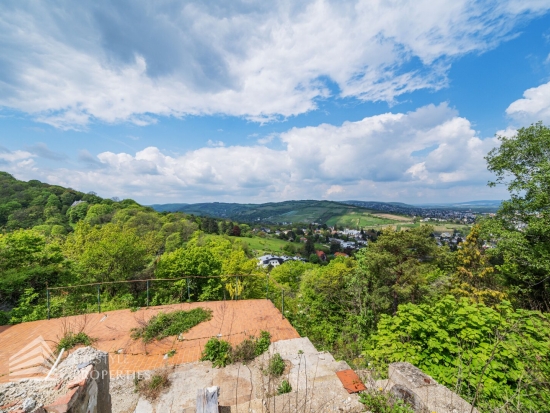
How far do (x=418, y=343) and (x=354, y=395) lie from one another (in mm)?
1905

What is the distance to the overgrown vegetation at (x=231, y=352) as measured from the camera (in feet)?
17.5

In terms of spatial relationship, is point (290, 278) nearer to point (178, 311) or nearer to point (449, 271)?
point (449, 271)

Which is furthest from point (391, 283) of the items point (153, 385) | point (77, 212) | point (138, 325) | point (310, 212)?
point (310, 212)

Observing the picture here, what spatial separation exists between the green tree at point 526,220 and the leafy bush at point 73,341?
1582 centimetres

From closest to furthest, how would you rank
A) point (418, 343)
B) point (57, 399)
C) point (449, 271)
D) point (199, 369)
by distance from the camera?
1. point (57, 399)
2. point (418, 343)
3. point (199, 369)
4. point (449, 271)

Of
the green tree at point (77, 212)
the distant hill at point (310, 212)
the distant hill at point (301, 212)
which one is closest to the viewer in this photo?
the green tree at point (77, 212)

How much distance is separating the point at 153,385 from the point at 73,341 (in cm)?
394

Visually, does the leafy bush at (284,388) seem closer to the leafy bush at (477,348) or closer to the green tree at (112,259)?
the leafy bush at (477,348)

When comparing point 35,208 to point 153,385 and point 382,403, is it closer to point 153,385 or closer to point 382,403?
point 153,385

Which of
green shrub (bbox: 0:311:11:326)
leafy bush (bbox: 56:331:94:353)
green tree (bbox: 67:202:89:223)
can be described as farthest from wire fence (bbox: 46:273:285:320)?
green tree (bbox: 67:202:89:223)

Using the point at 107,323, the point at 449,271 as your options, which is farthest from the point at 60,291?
the point at 449,271

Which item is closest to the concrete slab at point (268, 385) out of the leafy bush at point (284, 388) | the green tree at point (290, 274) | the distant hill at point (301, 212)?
the leafy bush at point (284, 388)

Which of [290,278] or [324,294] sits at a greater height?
[324,294]

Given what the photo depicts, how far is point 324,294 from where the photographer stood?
1241cm
